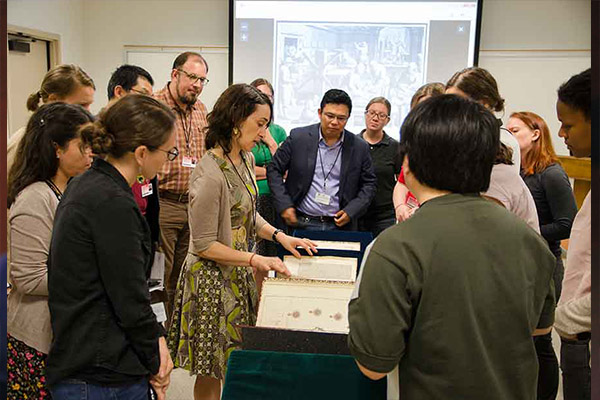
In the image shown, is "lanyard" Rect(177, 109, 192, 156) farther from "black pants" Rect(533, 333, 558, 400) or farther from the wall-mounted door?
the wall-mounted door

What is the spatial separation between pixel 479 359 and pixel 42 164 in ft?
3.91

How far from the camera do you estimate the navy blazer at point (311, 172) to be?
2836 mm

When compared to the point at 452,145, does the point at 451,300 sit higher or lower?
lower

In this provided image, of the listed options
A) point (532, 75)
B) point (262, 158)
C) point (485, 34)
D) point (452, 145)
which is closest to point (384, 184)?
point (262, 158)

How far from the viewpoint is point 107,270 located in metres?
1.11

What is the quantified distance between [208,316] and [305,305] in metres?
0.55

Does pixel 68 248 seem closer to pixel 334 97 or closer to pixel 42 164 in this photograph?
pixel 42 164

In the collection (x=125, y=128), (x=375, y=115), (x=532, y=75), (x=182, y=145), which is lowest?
(x=182, y=145)

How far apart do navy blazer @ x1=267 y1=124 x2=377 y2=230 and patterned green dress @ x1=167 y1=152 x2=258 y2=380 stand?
40.1 inches

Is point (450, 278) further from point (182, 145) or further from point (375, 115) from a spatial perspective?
point (375, 115)

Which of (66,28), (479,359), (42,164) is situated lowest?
(479,359)

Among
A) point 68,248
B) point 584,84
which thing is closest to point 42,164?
point 68,248

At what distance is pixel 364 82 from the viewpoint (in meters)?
5.09

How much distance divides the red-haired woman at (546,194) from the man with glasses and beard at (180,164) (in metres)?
1.62
